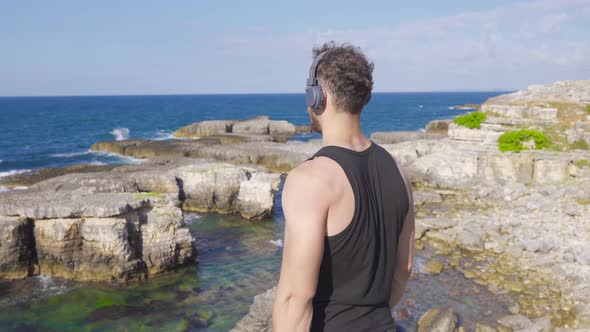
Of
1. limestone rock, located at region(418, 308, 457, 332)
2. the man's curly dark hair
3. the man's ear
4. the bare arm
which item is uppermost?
the man's curly dark hair

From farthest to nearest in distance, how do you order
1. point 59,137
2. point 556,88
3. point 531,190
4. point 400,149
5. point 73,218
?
point 59,137 → point 556,88 → point 400,149 → point 531,190 → point 73,218

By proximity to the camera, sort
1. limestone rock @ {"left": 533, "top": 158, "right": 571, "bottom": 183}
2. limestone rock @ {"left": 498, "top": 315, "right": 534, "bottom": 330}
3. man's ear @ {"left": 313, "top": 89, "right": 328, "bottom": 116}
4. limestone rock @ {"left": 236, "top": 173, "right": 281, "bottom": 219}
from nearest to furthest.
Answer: man's ear @ {"left": 313, "top": 89, "right": 328, "bottom": 116} → limestone rock @ {"left": 498, "top": 315, "right": 534, "bottom": 330} → limestone rock @ {"left": 236, "top": 173, "right": 281, "bottom": 219} → limestone rock @ {"left": 533, "top": 158, "right": 571, "bottom": 183}

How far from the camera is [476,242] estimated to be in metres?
17.3

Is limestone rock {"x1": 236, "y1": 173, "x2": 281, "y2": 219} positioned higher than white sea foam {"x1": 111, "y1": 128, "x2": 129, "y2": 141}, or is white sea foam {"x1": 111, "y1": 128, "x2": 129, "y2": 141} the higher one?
white sea foam {"x1": 111, "y1": 128, "x2": 129, "y2": 141}

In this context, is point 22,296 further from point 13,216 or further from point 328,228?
point 328,228

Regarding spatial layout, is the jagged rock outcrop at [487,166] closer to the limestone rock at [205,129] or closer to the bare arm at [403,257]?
the bare arm at [403,257]

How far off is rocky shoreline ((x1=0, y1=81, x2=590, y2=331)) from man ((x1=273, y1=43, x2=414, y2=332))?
771 centimetres

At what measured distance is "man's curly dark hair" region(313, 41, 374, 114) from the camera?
2.70 m

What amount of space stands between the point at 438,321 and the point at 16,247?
490 inches

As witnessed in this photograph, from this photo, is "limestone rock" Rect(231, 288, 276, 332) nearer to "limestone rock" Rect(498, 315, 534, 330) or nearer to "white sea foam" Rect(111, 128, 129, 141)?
"limestone rock" Rect(498, 315, 534, 330)

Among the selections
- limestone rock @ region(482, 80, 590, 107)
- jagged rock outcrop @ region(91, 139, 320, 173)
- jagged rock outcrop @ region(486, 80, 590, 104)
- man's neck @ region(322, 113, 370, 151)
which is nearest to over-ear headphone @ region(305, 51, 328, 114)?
man's neck @ region(322, 113, 370, 151)

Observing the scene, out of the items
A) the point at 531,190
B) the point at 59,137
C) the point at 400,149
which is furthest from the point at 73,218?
the point at 59,137

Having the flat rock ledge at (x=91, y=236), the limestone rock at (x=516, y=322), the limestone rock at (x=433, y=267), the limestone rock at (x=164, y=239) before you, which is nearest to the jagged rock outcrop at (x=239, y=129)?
the limestone rock at (x=164, y=239)

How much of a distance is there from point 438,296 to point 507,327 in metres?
2.43
